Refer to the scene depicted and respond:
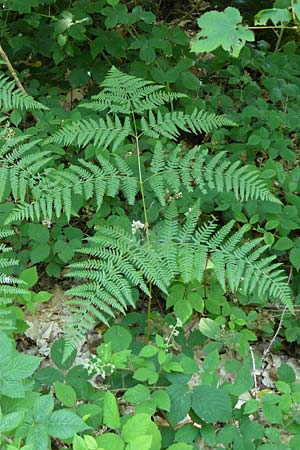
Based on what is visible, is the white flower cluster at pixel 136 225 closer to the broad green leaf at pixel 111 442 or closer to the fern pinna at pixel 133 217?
the fern pinna at pixel 133 217

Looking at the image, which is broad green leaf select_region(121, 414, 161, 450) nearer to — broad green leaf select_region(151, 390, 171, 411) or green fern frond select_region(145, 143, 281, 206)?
broad green leaf select_region(151, 390, 171, 411)

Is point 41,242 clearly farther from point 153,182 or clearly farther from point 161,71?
point 161,71

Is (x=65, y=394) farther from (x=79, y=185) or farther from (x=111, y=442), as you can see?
(x=79, y=185)

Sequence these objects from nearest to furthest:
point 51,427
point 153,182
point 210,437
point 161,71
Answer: point 51,427, point 210,437, point 153,182, point 161,71

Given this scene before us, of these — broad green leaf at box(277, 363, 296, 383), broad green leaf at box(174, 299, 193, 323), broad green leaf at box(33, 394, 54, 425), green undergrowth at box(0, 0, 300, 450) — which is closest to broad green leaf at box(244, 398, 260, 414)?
green undergrowth at box(0, 0, 300, 450)

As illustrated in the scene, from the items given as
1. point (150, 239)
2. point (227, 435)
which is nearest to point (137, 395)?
point (227, 435)

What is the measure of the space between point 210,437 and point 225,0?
11.8ft

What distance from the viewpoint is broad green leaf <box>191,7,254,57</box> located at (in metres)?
1.66

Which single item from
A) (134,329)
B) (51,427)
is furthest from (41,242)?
(51,427)

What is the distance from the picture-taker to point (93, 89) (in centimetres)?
353

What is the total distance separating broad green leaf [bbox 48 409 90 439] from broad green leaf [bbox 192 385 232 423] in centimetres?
67

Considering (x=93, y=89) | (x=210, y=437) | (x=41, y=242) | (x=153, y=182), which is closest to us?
(x=210, y=437)

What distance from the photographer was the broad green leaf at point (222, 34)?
1662 mm

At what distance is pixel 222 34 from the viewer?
1.69 m
